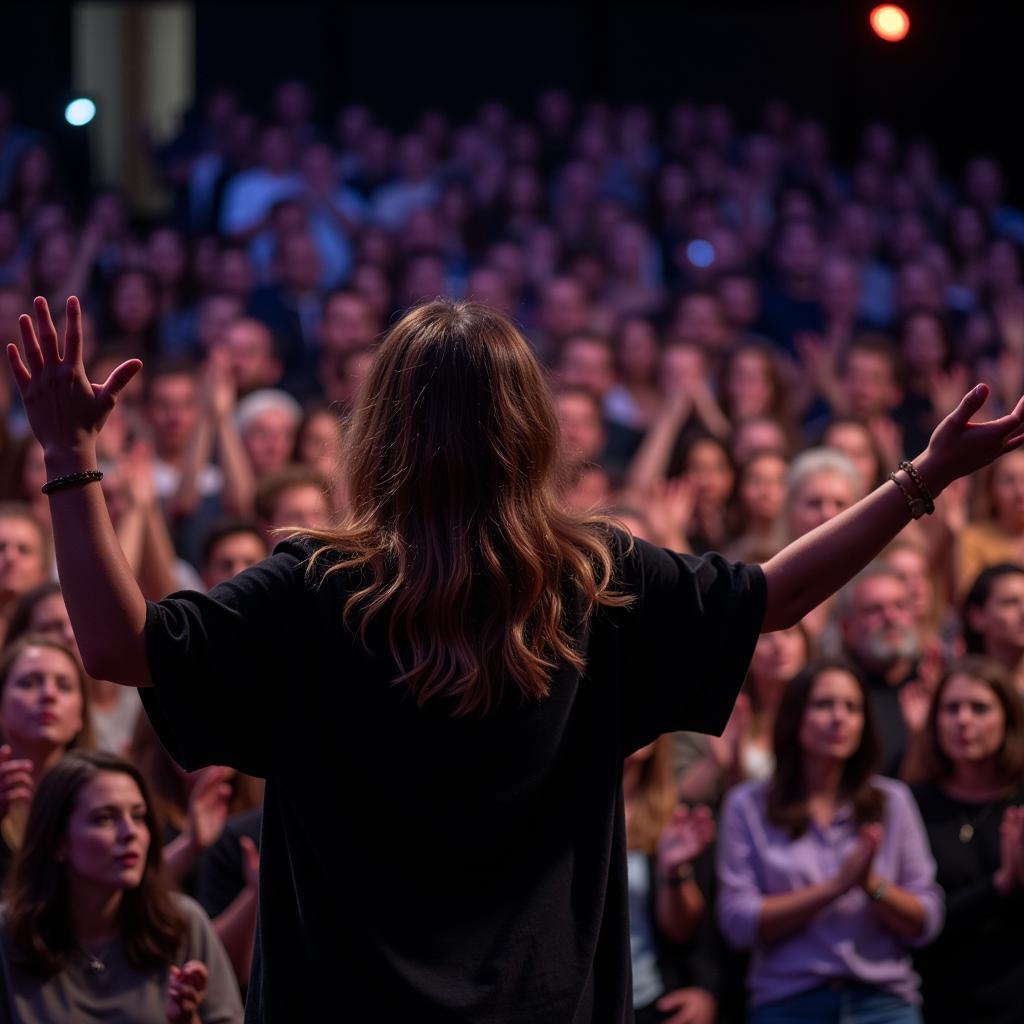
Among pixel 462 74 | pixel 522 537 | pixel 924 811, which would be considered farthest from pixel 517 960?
pixel 462 74

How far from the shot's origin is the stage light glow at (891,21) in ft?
11.5

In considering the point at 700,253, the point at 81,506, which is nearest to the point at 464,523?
the point at 81,506

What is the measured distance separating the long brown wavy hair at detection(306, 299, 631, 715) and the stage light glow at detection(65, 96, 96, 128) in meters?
1.97

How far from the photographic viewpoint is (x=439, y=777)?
5.97ft

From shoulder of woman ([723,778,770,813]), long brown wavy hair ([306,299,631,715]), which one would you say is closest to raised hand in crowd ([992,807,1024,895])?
shoulder of woman ([723,778,770,813])

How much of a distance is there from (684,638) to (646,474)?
437 centimetres

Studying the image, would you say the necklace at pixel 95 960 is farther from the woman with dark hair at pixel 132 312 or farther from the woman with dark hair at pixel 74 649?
the woman with dark hair at pixel 132 312

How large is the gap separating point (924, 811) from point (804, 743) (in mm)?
406

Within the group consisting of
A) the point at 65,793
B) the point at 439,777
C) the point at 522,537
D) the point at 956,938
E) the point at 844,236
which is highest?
the point at 844,236

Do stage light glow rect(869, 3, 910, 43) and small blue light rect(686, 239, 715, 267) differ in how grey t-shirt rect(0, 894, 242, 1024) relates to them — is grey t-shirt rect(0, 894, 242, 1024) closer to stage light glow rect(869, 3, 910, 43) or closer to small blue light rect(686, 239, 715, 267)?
stage light glow rect(869, 3, 910, 43)

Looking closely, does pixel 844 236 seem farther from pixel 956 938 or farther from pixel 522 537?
pixel 522 537

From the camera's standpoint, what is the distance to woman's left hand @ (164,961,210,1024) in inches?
113

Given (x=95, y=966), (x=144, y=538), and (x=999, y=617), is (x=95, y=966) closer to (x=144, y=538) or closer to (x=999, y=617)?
(x=144, y=538)

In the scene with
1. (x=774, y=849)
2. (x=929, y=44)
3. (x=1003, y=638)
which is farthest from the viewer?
(x=929, y=44)
